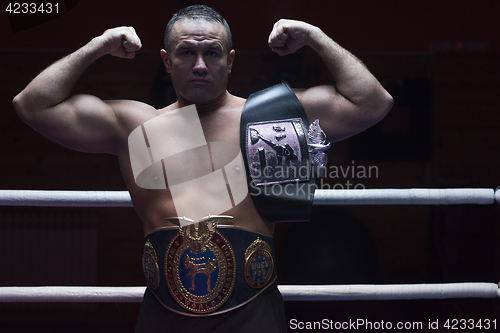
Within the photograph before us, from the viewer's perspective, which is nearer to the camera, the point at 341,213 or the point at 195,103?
the point at 195,103

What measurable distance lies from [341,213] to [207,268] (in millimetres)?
1423

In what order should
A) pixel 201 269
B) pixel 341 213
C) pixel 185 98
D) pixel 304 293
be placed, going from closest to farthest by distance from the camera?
pixel 201 269 → pixel 185 98 → pixel 304 293 → pixel 341 213

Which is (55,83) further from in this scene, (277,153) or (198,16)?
(277,153)

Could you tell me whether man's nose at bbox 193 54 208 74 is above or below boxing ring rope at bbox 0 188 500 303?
above

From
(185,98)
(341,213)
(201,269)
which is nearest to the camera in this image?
(201,269)

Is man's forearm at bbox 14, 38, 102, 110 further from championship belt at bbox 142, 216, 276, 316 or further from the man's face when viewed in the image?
championship belt at bbox 142, 216, 276, 316

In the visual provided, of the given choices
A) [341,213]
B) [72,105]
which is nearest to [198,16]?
[72,105]

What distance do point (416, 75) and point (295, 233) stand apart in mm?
1047

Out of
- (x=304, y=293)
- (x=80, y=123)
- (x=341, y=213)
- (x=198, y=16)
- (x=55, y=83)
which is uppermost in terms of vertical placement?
(x=198, y=16)

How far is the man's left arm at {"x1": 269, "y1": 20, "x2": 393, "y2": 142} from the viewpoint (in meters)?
1.04

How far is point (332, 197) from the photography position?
1.33 metres

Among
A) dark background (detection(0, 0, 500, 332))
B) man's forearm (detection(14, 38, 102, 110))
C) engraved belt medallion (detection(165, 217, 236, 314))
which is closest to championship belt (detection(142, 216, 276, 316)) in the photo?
engraved belt medallion (detection(165, 217, 236, 314))

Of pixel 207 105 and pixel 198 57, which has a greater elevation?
pixel 198 57

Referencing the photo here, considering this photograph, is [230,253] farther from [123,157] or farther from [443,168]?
[443,168]
